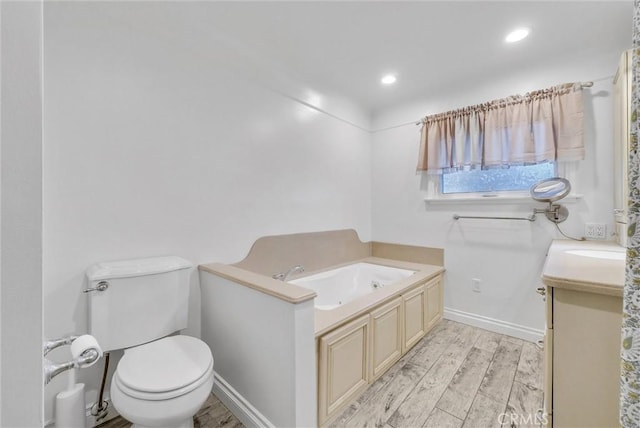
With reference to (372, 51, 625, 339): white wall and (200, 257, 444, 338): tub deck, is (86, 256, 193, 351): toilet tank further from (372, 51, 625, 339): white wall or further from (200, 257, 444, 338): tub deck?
(372, 51, 625, 339): white wall

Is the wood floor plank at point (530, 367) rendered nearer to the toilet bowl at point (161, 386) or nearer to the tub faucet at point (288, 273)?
the tub faucet at point (288, 273)

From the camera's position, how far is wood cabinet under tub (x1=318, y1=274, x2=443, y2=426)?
143cm

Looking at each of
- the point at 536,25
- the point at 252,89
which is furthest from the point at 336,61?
the point at 536,25

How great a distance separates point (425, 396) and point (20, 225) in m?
2.05

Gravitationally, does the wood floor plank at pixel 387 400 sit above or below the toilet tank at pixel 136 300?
below

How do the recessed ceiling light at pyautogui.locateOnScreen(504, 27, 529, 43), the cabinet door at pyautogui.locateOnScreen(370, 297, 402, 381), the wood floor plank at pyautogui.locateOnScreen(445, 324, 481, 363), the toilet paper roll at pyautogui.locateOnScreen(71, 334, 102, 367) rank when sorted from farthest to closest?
the wood floor plank at pyautogui.locateOnScreen(445, 324, 481, 363)
the recessed ceiling light at pyautogui.locateOnScreen(504, 27, 529, 43)
the cabinet door at pyautogui.locateOnScreen(370, 297, 402, 381)
the toilet paper roll at pyautogui.locateOnScreen(71, 334, 102, 367)

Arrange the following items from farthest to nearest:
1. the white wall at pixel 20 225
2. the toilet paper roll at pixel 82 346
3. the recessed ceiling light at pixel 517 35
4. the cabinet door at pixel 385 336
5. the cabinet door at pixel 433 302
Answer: the cabinet door at pixel 433 302, the recessed ceiling light at pixel 517 35, the cabinet door at pixel 385 336, the toilet paper roll at pixel 82 346, the white wall at pixel 20 225

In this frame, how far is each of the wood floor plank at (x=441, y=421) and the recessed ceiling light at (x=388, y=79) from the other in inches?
107

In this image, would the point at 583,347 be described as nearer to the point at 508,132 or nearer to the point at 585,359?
the point at 585,359

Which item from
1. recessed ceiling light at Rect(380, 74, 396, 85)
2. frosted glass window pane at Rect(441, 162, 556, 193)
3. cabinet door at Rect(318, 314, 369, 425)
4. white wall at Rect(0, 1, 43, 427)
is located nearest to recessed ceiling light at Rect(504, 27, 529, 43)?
recessed ceiling light at Rect(380, 74, 396, 85)

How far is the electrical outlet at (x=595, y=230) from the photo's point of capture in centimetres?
201

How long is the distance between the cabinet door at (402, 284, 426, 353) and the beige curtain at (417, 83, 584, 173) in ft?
4.39

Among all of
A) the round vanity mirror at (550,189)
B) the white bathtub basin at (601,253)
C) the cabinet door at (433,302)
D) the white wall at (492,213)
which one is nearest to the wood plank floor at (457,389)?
the cabinet door at (433,302)

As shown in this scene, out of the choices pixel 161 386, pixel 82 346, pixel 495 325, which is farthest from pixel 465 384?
pixel 82 346
